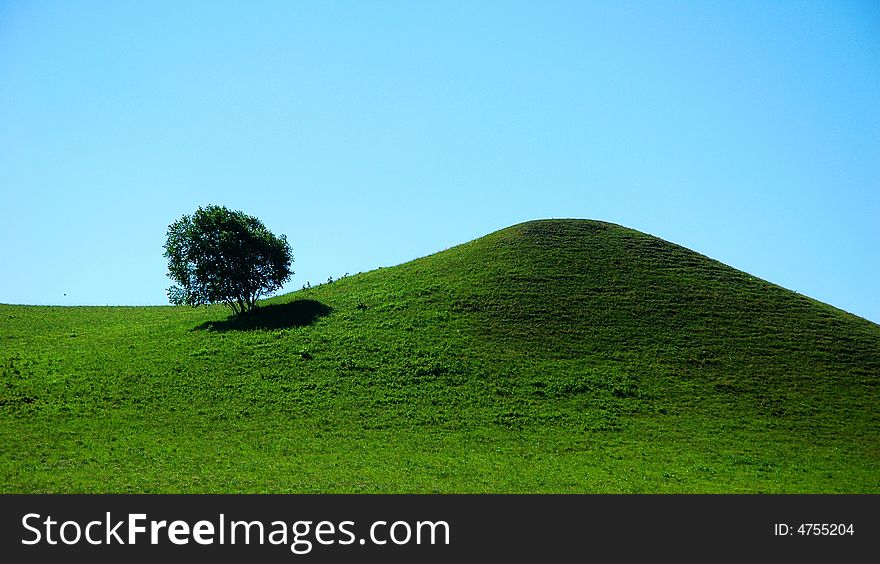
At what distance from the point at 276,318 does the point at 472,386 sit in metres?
21.4

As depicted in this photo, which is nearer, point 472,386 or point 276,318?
point 472,386

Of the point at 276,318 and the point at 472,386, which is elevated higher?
the point at 276,318

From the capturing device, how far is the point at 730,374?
51812mm

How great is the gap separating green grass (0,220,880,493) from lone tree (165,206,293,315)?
2699 millimetres

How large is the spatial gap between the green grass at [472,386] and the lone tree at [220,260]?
2.70m

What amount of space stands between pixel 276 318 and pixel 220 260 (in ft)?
22.6

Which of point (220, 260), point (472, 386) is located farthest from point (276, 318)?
point (472, 386)

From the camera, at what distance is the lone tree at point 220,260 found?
2488 inches

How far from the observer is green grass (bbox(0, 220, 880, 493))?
35.7m

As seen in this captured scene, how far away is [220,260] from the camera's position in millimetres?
63250

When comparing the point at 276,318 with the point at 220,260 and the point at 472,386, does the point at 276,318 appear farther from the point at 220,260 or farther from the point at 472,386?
the point at 472,386

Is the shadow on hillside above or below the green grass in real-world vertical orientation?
above

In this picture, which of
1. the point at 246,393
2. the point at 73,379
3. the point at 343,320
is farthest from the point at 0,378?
the point at 343,320
